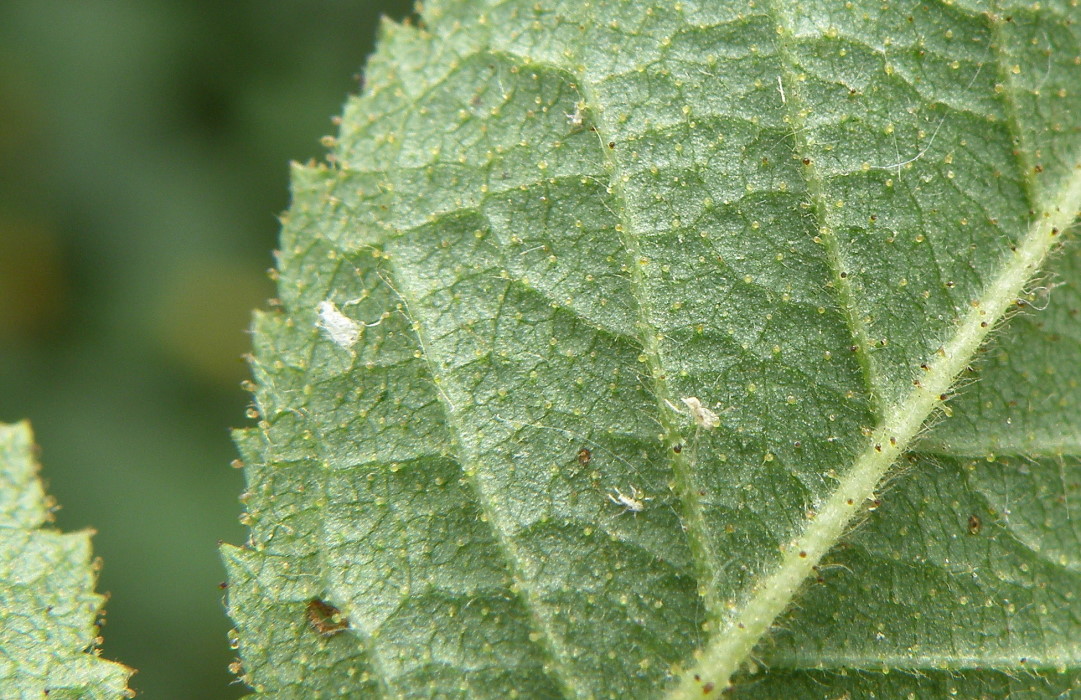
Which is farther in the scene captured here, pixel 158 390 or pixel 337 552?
pixel 158 390

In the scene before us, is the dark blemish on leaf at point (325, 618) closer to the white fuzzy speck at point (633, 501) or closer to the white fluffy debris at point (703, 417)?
the white fuzzy speck at point (633, 501)

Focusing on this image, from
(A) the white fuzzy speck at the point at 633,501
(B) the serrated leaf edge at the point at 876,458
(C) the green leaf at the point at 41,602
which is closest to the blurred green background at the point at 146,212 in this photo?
(C) the green leaf at the point at 41,602

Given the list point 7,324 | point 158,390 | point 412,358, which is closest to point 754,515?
point 412,358

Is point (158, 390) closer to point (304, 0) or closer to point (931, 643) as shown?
point (304, 0)

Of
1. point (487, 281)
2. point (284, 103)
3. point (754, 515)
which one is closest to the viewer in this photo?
point (754, 515)

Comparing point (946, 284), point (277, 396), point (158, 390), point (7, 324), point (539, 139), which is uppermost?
point (7, 324)

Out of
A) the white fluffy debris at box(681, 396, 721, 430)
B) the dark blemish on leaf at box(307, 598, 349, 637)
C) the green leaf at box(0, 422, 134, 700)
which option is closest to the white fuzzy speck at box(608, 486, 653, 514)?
the white fluffy debris at box(681, 396, 721, 430)
